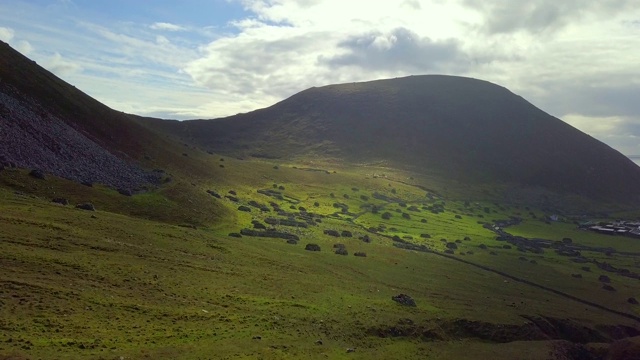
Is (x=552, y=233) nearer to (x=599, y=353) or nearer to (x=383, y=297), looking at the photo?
(x=599, y=353)

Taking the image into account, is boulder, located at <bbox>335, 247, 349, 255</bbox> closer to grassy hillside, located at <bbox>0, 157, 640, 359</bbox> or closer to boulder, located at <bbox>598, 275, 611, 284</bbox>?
grassy hillside, located at <bbox>0, 157, 640, 359</bbox>

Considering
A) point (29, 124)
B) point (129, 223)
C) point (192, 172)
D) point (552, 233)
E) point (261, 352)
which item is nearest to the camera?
point (261, 352)

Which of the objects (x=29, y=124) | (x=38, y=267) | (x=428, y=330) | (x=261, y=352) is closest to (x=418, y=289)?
(x=428, y=330)

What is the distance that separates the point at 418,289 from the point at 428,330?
1673cm

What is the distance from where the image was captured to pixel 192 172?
423 ft

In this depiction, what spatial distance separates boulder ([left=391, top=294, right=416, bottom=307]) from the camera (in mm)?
61384

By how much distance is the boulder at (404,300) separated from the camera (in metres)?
61.4

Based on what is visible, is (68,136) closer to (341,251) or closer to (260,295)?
(341,251)

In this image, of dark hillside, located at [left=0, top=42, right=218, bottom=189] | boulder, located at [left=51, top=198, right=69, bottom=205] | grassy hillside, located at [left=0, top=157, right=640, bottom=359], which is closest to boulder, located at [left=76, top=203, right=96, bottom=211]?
boulder, located at [left=51, top=198, right=69, bottom=205]

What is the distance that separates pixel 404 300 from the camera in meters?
61.8

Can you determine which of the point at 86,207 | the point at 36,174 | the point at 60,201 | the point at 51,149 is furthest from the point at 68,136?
the point at 86,207

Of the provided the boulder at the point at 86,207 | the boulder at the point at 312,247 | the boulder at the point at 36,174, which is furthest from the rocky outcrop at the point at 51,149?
the boulder at the point at 312,247

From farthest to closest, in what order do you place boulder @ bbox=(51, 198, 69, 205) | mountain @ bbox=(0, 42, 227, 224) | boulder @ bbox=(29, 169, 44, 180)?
mountain @ bbox=(0, 42, 227, 224)
boulder @ bbox=(29, 169, 44, 180)
boulder @ bbox=(51, 198, 69, 205)

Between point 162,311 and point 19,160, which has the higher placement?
point 19,160
